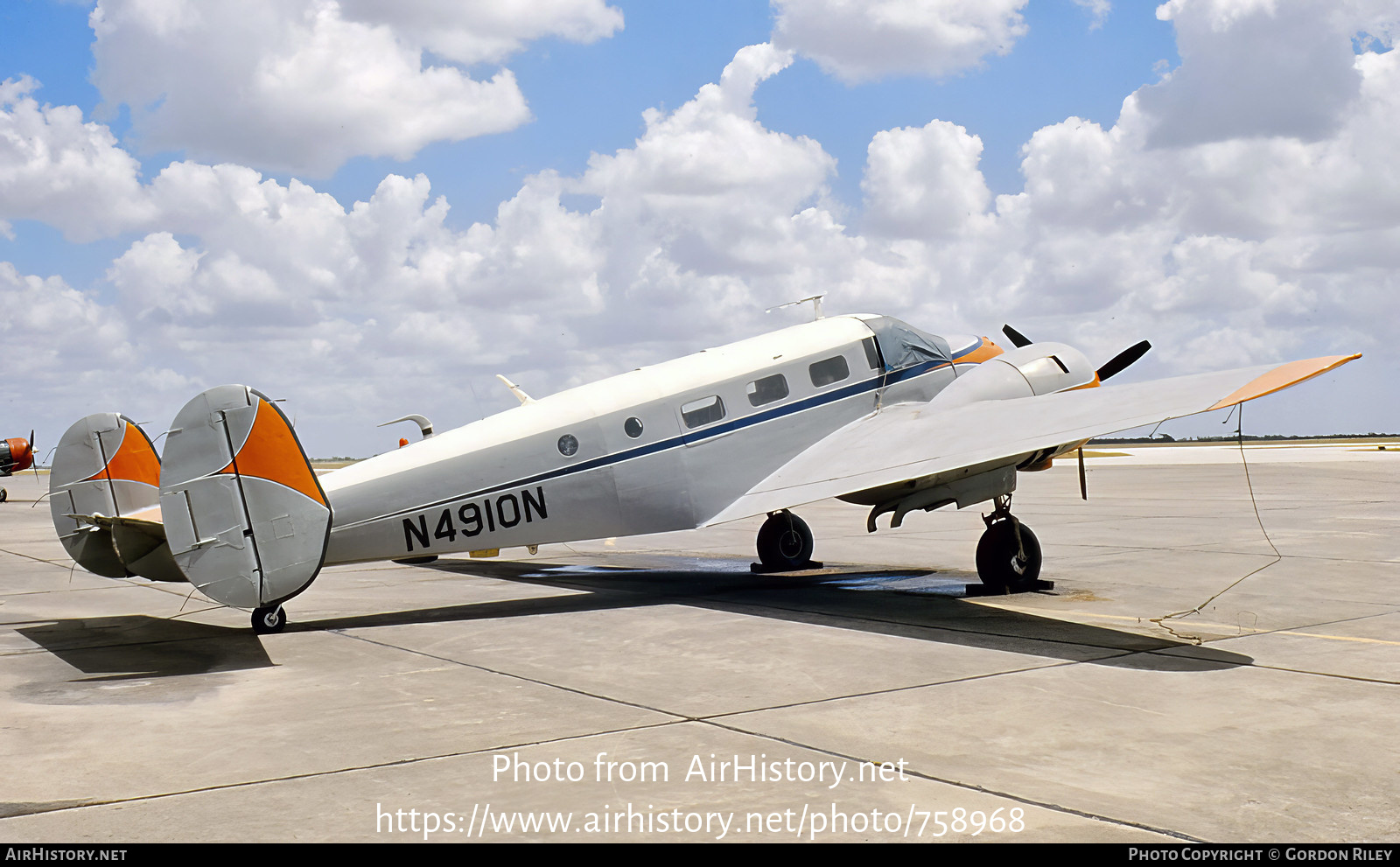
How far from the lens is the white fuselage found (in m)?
12.3

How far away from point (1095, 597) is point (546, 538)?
7049 mm

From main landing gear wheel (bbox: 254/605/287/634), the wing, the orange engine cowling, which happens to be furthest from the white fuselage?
the orange engine cowling

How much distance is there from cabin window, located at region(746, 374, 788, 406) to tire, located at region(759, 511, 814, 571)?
3.62 m

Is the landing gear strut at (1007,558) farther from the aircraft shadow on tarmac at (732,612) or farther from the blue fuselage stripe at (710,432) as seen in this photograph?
the blue fuselage stripe at (710,432)

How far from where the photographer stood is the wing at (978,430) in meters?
10.6

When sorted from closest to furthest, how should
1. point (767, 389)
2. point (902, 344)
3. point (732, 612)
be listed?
point (732, 612) < point (767, 389) < point (902, 344)

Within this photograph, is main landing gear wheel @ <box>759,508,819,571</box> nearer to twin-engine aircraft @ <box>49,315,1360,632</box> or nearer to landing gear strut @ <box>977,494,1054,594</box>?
twin-engine aircraft @ <box>49,315,1360,632</box>

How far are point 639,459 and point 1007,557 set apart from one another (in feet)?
16.8

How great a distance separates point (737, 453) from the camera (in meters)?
14.2

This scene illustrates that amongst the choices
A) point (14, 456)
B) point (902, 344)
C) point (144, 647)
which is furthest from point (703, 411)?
point (14, 456)

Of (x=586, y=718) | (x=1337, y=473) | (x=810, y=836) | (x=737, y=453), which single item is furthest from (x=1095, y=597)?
(x=1337, y=473)

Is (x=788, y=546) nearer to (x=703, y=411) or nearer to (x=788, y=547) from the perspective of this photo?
(x=788, y=547)

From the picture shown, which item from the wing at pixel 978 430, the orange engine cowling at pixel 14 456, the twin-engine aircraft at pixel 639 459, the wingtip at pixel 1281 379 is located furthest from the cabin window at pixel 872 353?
the orange engine cowling at pixel 14 456

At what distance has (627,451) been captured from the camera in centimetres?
1345
